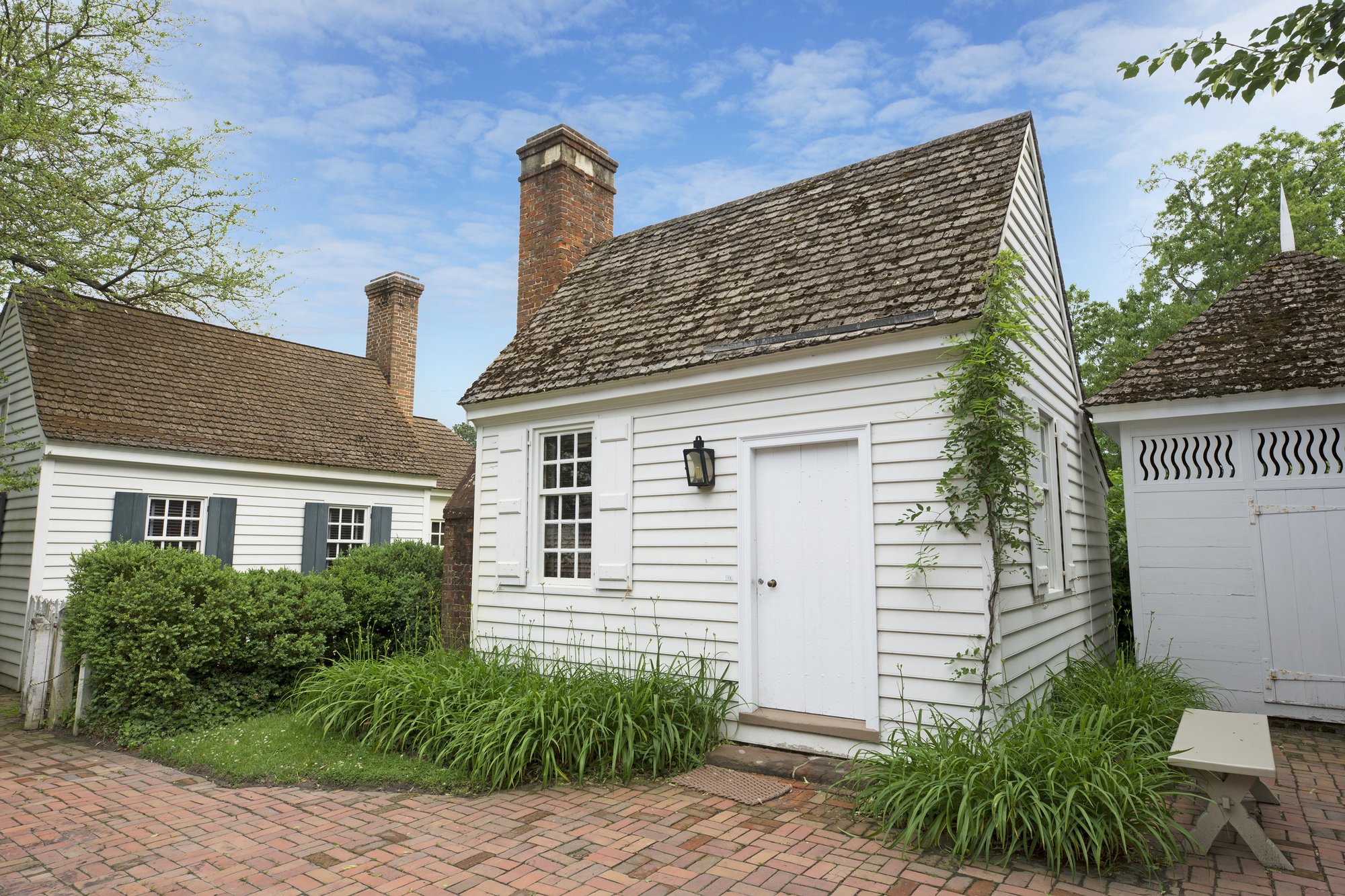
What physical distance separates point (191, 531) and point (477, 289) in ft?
27.3

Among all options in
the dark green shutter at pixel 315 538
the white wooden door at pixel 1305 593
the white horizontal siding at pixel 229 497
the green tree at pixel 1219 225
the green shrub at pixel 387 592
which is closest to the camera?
the white wooden door at pixel 1305 593

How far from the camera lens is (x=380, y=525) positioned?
13.2 m

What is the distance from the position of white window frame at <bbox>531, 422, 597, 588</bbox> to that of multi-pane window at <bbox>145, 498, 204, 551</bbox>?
6301 millimetres

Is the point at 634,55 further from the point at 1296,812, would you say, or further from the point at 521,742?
the point at 1296,812

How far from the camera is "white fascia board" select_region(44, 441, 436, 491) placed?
969 centimetres

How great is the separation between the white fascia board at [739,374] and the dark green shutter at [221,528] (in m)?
5.53

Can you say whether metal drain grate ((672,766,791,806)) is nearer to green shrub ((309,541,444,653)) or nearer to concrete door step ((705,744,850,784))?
concrete door step ((705,744,850,784))

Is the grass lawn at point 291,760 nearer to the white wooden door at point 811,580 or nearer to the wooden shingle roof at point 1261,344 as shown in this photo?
the white wooden door at point 811,580

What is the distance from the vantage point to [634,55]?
841 centimetres

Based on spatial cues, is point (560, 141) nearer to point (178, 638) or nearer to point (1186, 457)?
point (178, 638)

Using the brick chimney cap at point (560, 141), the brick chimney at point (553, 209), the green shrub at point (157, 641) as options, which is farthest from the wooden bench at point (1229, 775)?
the brick chimney cap at point (560, 141)

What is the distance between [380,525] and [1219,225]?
24.2m

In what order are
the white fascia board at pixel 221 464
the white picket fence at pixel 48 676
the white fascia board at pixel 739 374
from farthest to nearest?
the white fascia board at pixel 221 464
the white picket fence at pixel 48 676
the white fascia board at pixel 739 374

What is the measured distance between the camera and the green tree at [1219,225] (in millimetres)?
19656
